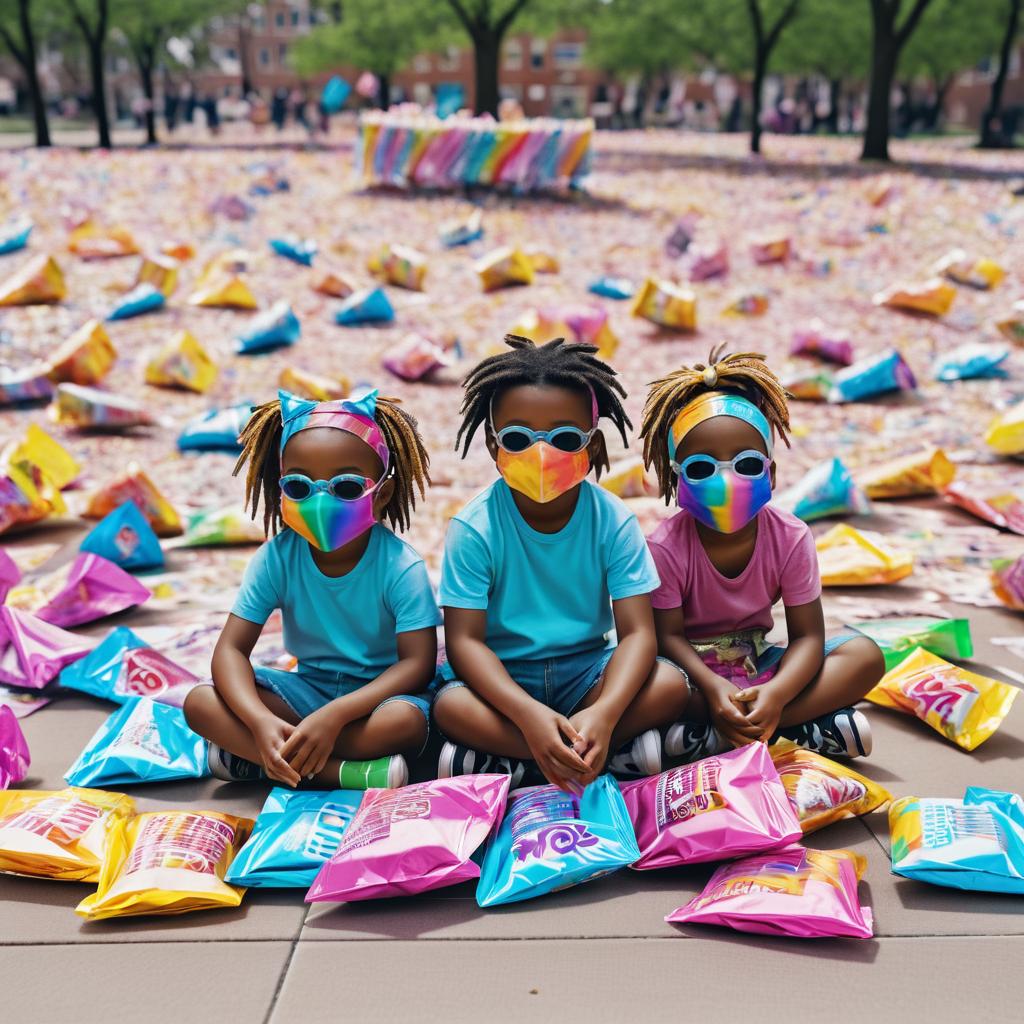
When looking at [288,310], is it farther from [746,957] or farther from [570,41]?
[570,41]

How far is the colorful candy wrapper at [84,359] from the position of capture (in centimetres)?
721

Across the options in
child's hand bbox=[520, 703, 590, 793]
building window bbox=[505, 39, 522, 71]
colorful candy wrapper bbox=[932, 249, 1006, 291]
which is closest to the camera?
child's hand bbox=[520, 703, 590, 793]

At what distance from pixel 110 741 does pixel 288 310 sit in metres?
5.74

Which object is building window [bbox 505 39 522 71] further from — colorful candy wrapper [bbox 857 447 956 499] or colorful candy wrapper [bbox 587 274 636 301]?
colorful candy wrapper [bbox 857 447 956 499]

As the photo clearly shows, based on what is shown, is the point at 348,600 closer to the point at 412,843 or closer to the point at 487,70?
the point at 412,843

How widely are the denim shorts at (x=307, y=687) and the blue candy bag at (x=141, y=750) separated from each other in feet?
0.73

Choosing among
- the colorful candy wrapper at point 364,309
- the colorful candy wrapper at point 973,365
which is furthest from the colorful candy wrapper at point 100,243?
the colorful candy wrapper at point 973,365

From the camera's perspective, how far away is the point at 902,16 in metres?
27.2

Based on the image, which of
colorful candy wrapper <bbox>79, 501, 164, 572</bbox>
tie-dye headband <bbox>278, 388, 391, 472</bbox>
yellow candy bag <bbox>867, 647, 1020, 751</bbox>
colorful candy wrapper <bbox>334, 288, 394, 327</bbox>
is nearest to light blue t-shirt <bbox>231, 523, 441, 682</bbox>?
tie-dye headband <bbox>278, 388, 391, 472</bbox>

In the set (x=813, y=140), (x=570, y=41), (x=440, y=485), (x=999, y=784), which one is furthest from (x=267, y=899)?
(x=570, y=41)

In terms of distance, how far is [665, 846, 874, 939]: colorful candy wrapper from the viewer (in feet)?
6.91

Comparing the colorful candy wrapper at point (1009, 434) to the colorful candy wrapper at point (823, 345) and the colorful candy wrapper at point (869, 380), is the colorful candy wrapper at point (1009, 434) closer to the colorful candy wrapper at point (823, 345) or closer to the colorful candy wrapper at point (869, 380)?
the colorful candy wrapper at point (869, 380)

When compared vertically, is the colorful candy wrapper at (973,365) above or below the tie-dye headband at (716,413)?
below

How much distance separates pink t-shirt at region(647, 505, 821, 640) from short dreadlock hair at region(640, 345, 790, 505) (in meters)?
0.19
